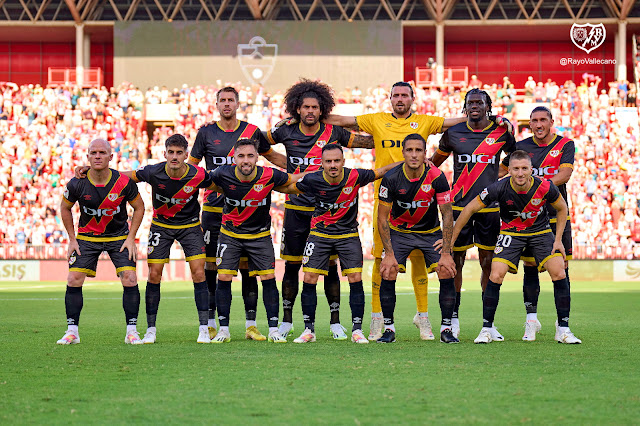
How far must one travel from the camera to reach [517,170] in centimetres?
827

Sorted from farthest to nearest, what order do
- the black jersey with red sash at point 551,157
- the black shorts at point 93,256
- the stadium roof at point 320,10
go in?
the stadium roof at point 320,10, the black jersey with red sash at point 551,157, the black shorts at point 93,256

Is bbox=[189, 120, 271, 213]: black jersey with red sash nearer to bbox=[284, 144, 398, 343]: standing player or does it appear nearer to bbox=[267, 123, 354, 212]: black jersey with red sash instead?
bbox=[267, 123, 354, 212]: black jersey with red sash

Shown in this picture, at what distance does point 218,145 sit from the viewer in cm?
938

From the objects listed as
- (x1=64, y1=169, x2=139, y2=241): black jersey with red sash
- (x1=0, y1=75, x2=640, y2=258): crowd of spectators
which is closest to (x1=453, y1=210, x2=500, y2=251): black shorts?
(x1=64, y1=169, x2=139, y2=241): black jersey with red sash

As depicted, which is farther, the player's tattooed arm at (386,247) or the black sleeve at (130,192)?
the black sleeve at (130,192)

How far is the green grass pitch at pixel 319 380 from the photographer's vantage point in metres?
4.82

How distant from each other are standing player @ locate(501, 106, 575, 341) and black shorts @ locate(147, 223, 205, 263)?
3.36 meters

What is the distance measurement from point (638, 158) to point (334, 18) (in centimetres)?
1501

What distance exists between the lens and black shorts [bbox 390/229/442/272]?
862 cm

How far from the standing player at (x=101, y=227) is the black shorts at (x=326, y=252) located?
5.67 feet

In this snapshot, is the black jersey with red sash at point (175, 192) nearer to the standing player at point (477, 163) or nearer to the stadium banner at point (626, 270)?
the standing player at point (477, 163)

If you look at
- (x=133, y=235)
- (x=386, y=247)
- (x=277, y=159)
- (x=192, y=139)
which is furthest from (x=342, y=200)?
(x=192, y=139)

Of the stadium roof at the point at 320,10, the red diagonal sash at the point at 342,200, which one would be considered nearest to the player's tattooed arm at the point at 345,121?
the red diagonal sash at the point at 342,200

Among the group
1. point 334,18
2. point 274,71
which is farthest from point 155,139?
point 334,18
